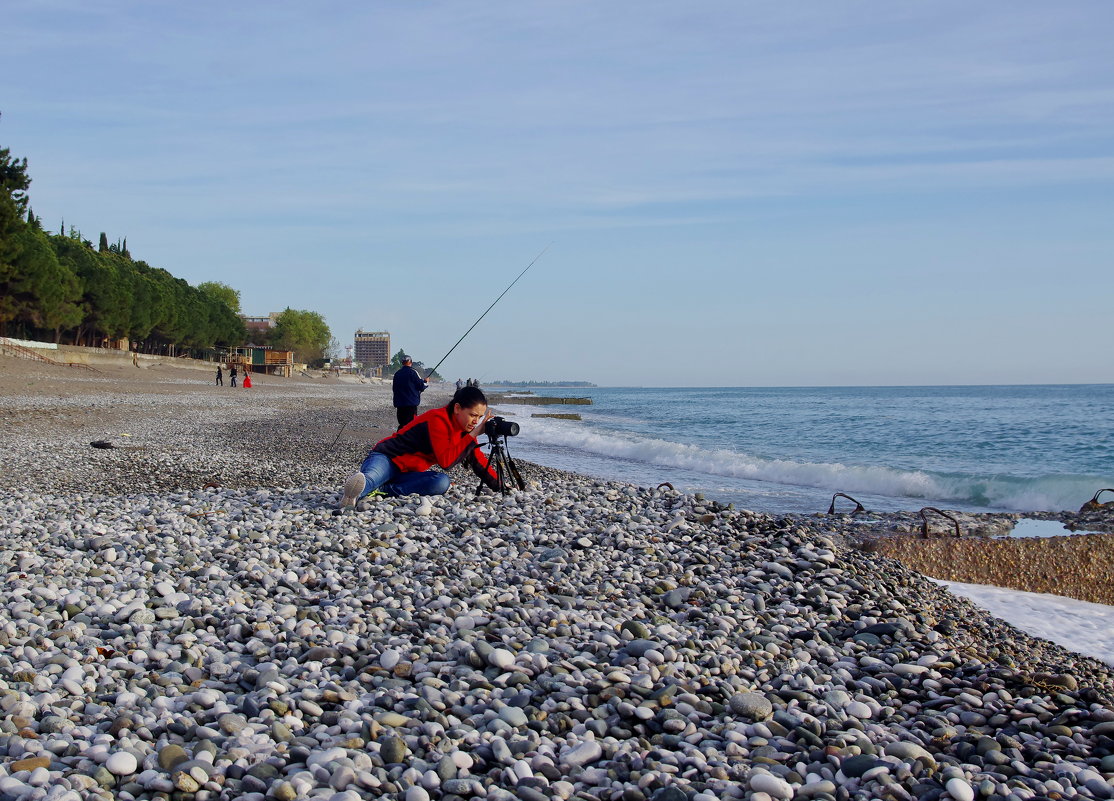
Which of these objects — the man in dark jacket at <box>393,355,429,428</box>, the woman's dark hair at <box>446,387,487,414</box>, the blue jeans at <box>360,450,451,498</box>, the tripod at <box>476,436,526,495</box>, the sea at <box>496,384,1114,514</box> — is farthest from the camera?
the sea at <box>496,384,1114,514</box>

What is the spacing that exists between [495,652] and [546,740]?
2.40ft

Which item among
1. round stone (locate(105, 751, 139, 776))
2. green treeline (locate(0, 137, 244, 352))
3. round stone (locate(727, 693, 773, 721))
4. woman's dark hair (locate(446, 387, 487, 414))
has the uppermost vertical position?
green treeline (locate(0, 137, 244, 352))

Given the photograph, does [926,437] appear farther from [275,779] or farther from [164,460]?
[275,779]

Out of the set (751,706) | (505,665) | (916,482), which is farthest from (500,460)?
(916,482)

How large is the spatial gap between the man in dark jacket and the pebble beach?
19.8 ft

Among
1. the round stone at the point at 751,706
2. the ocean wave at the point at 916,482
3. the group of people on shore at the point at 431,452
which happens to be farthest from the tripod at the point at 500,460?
the ocean wave at the point at 916,482

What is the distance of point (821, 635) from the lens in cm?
444

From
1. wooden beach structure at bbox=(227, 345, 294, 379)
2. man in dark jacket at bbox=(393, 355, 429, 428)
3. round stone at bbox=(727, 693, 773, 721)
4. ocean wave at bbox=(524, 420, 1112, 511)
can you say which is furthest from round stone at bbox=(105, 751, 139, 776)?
wooden beach structure at bbox=(227, 345, 294, 379)

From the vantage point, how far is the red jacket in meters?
7.43

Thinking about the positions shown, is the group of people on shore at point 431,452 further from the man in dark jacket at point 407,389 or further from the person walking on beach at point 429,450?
the man in dark jacket at point 407,389

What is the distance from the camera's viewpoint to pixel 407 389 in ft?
43.1

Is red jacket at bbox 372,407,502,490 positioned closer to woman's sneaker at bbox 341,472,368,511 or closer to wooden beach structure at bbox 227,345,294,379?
woman's sneaker at bbox 341,472,368,511

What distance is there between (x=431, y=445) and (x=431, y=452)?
0.13 metres

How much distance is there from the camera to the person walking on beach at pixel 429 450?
7367 mm
